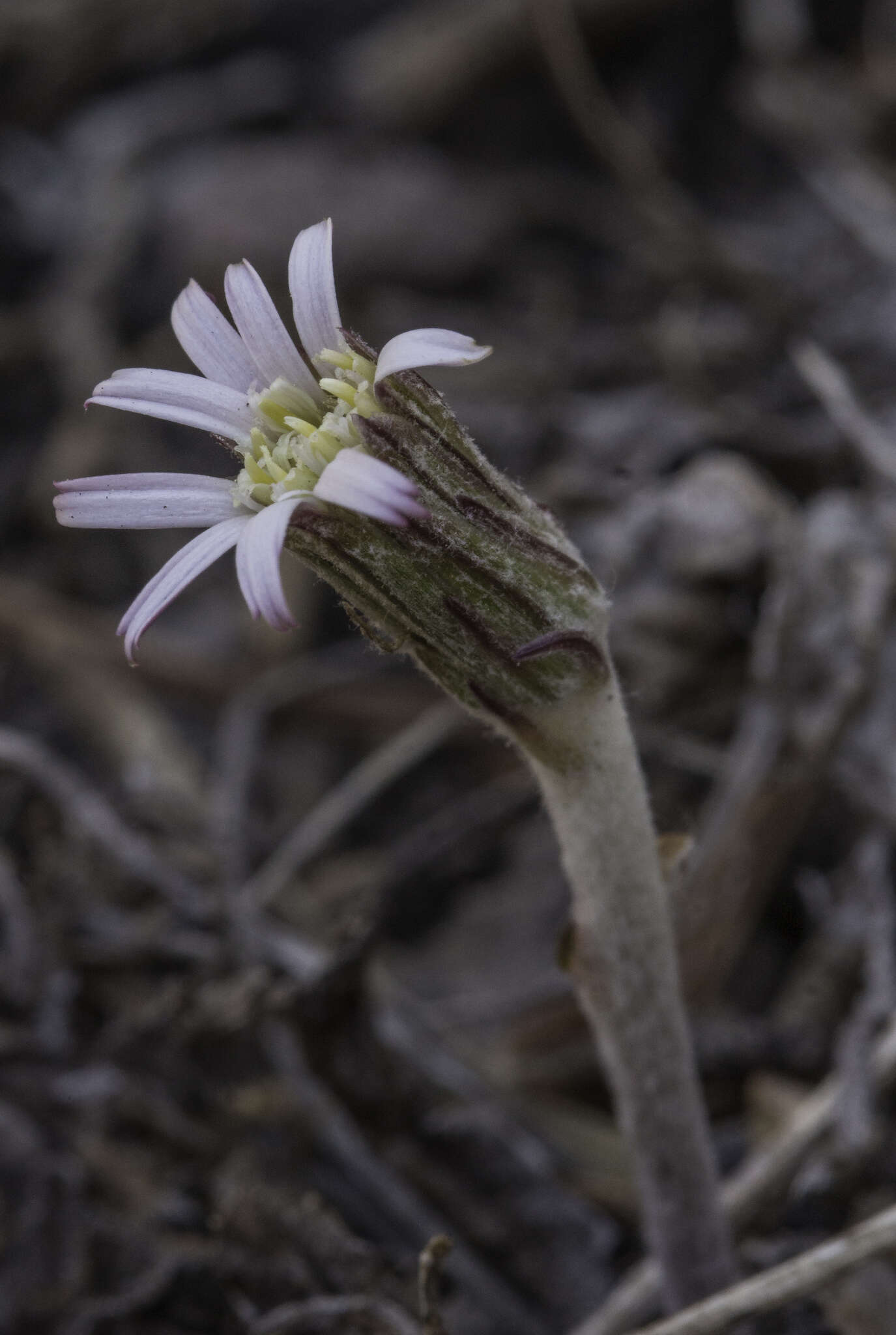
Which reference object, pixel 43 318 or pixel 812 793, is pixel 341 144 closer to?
pixel 43 318

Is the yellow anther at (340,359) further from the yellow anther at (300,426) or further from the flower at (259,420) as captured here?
the yellow anther at (300,426)

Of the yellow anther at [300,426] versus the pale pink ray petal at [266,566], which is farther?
the yellow anther at [300,426]

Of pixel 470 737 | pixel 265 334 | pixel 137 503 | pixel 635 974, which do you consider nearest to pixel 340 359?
pixel 265 334

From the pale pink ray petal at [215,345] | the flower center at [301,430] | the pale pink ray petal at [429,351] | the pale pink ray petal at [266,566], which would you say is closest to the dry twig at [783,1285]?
the pale pink ray petal at [266,566]

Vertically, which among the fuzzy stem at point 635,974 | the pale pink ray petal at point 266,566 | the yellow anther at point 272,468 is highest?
the yellow anther at point 272,468

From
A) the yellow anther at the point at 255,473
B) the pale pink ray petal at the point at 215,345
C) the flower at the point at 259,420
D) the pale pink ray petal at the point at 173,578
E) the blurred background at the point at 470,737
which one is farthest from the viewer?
the blurred background at the point at 470,737

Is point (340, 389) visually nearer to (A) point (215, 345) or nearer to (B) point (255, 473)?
(B) point (255, 473)

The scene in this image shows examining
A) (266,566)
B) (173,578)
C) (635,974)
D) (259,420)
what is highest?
(259,420)
